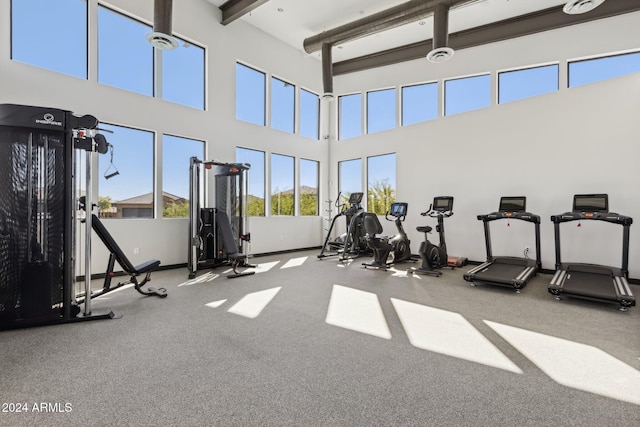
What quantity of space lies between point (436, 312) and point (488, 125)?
489 centimetres

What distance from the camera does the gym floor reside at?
1815 mm

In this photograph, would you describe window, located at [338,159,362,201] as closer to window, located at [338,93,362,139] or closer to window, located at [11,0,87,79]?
window, located at [338,93,362,139]

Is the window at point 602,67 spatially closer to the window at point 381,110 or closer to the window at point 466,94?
the window at point 466,94

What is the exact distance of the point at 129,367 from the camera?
2.34 m

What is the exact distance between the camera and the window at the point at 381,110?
28.5 feet

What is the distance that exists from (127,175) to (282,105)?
456 cm

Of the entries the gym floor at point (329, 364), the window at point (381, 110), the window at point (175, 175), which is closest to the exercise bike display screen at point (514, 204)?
the gym floor at point (329, 364)

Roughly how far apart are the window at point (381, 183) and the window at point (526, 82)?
9.49 feet

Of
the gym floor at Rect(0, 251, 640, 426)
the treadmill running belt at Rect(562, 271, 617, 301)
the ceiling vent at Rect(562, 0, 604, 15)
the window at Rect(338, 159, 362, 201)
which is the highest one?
the ceiling vent at Rect(562, 0, 604, 15)

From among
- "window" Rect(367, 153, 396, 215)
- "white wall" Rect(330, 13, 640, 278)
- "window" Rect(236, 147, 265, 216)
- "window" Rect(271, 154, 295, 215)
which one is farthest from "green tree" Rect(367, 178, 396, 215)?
"window" Rect(236, 147, 265, 216)

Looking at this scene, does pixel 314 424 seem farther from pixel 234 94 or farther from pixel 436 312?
pixel 234 94

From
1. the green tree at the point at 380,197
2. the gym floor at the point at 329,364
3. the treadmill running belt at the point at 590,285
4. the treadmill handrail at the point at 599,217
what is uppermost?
the green tree at the point at 380,197

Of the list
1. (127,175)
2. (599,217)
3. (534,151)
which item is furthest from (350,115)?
(599,217)

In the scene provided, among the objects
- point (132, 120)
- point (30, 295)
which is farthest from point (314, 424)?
point (132, 120)
